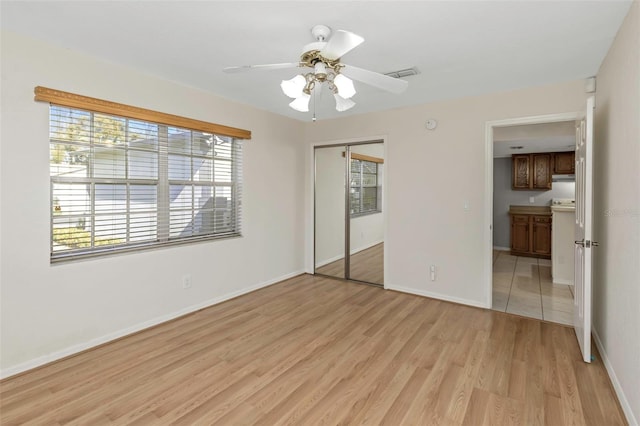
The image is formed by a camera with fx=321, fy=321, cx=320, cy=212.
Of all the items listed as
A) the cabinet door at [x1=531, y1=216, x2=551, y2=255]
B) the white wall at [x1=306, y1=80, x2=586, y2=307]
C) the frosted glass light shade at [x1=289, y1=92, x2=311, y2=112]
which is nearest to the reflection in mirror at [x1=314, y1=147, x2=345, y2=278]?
the white wall at [x1=306, y1=80, x2=586, y2=307]

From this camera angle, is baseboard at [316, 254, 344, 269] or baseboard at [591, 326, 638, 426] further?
baseboard at [316, 254, 344, 269]

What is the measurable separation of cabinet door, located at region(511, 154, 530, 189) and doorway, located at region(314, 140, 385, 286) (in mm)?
4286

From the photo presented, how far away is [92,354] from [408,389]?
8.18ft

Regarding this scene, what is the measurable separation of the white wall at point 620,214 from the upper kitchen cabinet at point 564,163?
4.39 metres

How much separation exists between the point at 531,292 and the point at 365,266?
2.21 metres

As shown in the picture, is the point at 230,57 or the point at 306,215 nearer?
the point at 230,57

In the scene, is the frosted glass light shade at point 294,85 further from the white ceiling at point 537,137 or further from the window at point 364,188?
the white ceiling at point 537,137

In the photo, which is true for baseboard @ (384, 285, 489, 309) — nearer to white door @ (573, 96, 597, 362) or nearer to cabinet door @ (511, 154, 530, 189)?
white door @ (573, 96, 597, 362)

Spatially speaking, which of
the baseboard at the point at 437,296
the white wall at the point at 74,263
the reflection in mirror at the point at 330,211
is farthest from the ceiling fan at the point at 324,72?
the baseboard at the point at 437,296

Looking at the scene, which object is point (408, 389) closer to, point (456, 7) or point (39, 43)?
point (456, 7)

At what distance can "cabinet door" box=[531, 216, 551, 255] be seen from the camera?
642 cm

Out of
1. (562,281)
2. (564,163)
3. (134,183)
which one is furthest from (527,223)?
(134,183)

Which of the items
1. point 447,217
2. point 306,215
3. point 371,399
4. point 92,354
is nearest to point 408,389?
point 371,399

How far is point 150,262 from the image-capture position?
3139 mm
